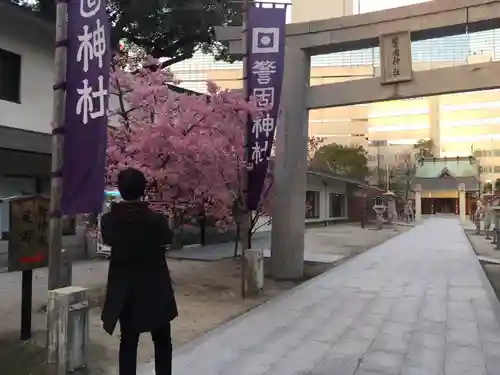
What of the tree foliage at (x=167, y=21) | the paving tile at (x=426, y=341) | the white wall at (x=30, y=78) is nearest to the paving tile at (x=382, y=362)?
the paving tile at (x=426, y=341)

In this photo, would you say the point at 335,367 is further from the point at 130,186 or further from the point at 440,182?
the point at 440,182

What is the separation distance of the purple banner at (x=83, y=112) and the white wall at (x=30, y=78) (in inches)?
290

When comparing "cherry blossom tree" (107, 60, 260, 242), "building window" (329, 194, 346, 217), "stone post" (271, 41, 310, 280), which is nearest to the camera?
"cherry blossom tree" (107, 60, 260, 242)

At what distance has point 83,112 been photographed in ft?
16.7

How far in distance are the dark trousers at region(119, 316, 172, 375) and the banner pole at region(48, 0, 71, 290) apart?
1.54m

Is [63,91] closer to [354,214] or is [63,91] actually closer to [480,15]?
[480,15]

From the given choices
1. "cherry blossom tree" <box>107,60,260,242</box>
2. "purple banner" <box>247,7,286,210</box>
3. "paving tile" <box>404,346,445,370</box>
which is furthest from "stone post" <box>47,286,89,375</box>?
"purple banner" <box>247,7,286,210</box>

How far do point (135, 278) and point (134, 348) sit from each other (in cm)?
54

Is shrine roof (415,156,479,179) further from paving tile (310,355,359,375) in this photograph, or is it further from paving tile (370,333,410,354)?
paving tile (310,355,359,375)

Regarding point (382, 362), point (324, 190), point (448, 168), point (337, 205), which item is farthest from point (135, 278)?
point (448, 168)

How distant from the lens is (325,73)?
57.7m

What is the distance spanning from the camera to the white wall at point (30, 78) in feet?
38.3

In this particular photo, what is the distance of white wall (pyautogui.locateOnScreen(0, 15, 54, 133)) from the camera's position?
11.7 meters

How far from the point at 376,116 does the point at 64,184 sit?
88.2 meters
